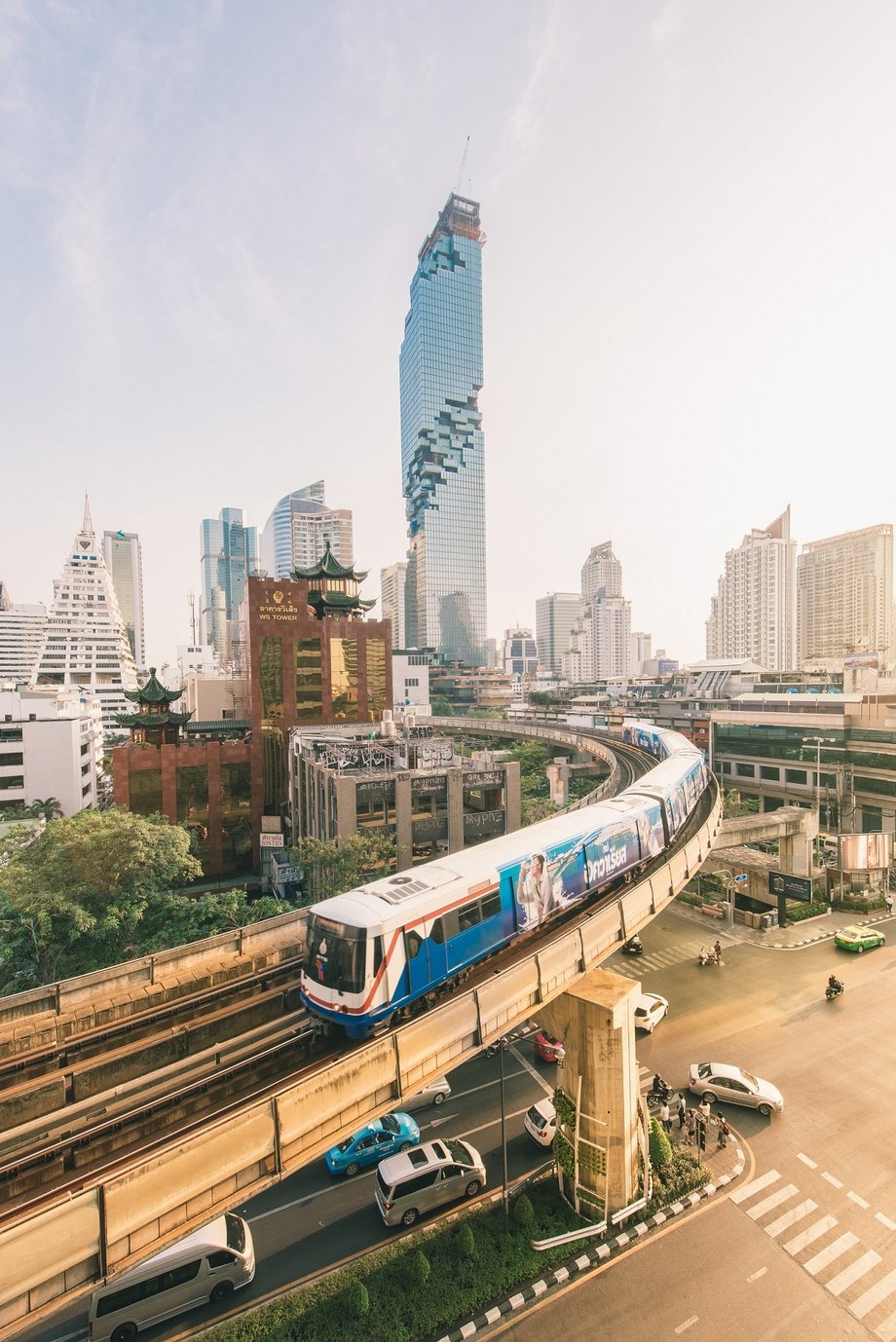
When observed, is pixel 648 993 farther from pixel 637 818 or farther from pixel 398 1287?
pixel 398 1287

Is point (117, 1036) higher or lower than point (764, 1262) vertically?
higher

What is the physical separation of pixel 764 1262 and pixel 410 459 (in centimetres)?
18826

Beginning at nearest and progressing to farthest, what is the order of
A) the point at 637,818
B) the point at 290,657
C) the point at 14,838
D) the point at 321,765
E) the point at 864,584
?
1. the point at 637,818
2. the point at 14,838
3. the point at 321,765
4. the point at 290,657
5. the point at 864,584

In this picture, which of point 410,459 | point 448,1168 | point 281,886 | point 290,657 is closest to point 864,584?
point 410,459

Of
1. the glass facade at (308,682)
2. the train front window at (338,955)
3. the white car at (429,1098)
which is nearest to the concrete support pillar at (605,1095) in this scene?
the white car at (429,1098)

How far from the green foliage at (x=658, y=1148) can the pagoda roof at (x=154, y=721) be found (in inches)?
1592

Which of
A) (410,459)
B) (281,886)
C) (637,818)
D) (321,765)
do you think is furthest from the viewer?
(410,459)

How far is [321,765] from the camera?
124ft

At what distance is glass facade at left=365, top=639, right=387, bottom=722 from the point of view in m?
57.2

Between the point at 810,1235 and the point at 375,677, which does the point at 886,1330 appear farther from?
the point at 375,677

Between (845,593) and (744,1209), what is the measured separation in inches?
6770

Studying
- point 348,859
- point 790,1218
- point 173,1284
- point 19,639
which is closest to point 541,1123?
point 790,1218

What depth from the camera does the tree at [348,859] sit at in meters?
30.6

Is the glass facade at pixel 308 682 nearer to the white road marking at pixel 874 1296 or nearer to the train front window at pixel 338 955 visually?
the train front window at pixel 338 955
